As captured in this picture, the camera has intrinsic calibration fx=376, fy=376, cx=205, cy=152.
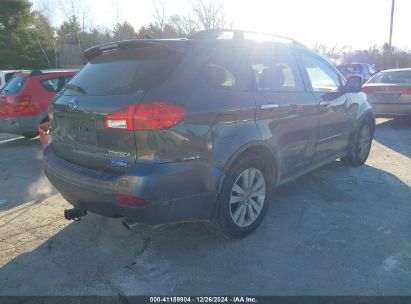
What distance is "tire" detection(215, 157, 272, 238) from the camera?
128 inches

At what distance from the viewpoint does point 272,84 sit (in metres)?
3.75

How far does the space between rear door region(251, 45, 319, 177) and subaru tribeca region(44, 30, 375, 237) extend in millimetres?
13

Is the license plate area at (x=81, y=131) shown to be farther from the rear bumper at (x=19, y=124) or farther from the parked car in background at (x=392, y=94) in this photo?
the parked car in background at (x=392, y=94)

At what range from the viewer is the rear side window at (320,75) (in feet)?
14.5

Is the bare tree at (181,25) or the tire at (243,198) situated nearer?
the tire at (243,198)

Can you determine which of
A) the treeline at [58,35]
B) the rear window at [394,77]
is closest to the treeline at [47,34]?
the treeline at [58,35]

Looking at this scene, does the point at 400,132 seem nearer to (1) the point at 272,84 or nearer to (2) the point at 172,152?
(1) the point at 272,84

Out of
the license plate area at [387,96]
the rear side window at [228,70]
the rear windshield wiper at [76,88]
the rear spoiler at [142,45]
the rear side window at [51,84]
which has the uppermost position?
the rear spoiler at [142,45]

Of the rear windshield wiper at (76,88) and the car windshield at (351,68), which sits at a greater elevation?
the rear windshield wiper at (76,88)

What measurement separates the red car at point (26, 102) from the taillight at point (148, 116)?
561 cm

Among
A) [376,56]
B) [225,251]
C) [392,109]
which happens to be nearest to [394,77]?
[392,109]

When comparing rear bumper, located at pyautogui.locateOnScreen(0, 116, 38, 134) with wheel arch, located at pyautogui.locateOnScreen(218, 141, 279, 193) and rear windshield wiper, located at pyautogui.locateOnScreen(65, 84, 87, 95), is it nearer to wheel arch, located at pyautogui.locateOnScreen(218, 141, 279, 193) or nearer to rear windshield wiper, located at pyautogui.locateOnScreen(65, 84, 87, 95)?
rear windshield wiper, located at pyautogui.locateOnScreen(65, 84, 87, 95)

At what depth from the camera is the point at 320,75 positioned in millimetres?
4688

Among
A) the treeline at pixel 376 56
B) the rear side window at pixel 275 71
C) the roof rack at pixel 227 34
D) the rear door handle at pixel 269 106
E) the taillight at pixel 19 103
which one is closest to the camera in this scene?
the roof rack at pixel 227 34
